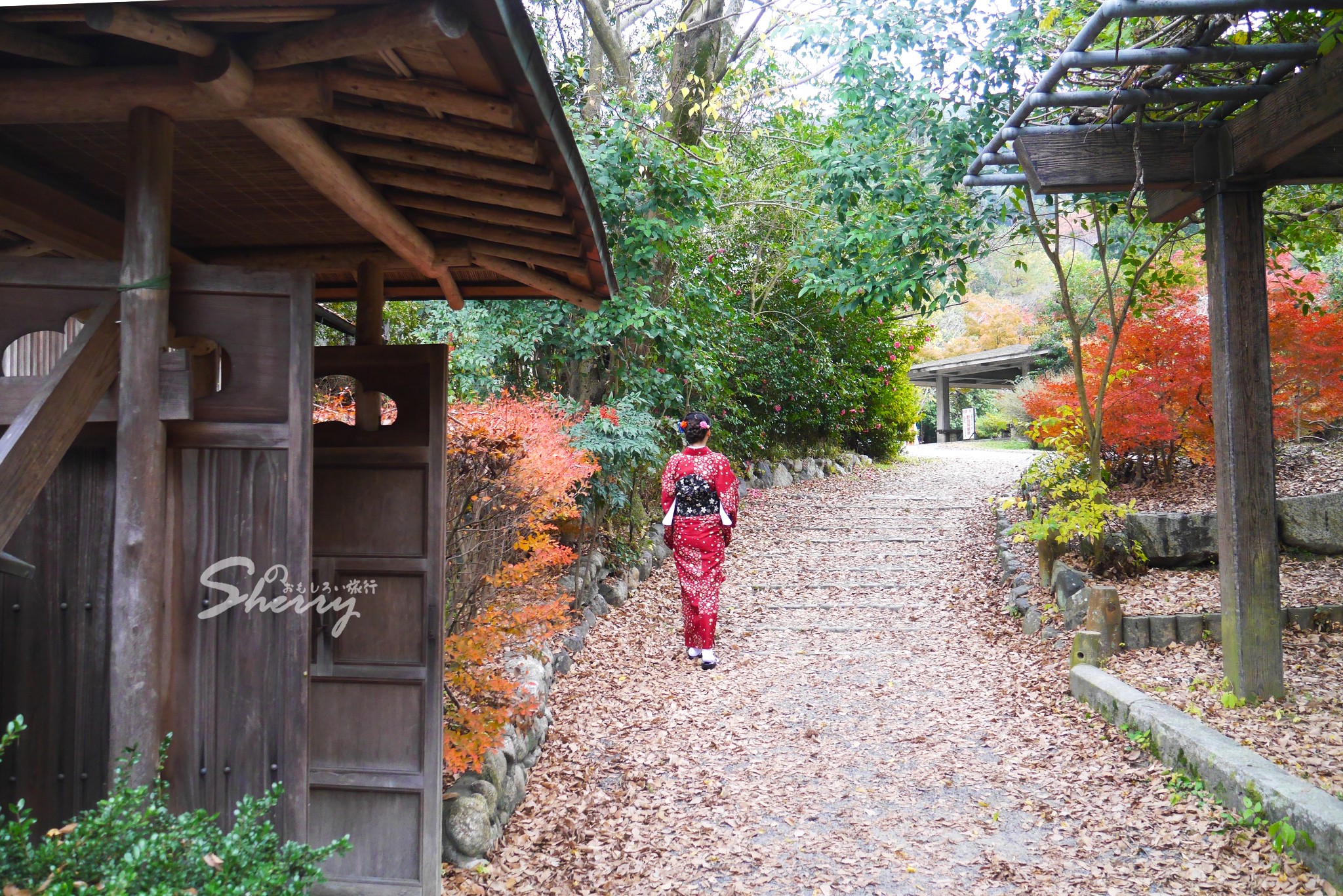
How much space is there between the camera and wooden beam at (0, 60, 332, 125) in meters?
2.17

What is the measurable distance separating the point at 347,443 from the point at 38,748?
142cm

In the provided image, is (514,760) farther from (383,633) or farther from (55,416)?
(55,416)

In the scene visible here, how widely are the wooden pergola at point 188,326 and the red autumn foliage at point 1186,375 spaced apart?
A: 6.32m

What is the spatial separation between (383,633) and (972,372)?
23073mm

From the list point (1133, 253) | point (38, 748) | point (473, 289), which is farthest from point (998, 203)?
point (38, 748)

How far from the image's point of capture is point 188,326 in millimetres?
2369

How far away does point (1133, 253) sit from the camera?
21.9ft

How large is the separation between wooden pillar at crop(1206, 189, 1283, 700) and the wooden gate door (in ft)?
12.9

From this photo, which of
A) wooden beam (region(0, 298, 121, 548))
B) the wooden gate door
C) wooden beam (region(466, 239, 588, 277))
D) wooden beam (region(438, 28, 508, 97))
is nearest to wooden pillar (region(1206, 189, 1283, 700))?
wooden beam (region(466, 239, 588, 277))

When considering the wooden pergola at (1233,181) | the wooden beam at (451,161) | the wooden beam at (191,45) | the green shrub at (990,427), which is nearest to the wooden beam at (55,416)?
the wooden beam at (191,45)

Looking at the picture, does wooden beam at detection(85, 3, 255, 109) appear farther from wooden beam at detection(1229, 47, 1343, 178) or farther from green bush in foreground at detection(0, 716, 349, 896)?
wooden beam at detection(1229, 47, 1343, 178)

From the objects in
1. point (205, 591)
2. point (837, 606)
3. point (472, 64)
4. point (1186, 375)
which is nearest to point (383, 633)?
point (205, 591)

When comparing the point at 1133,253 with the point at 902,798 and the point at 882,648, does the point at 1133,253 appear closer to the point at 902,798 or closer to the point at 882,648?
the point at 882,648

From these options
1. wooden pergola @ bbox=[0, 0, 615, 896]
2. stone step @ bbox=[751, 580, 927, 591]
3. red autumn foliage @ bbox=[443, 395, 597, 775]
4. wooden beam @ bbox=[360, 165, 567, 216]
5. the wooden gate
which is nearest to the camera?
wooden pergola @ bbox=[0, 0, 615, 896]
